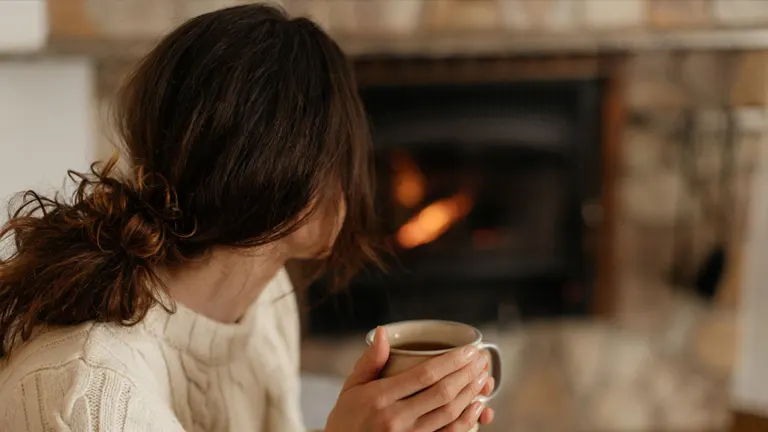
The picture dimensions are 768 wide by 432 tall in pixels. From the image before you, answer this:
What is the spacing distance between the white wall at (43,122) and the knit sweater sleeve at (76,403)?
495mm

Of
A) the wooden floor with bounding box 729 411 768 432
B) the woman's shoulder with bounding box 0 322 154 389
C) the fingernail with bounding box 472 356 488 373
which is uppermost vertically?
the woman's shoulder with bounding box 0 322 154 389

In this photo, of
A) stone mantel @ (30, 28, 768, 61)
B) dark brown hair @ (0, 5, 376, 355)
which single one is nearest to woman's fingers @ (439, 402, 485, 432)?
dark brown hair @ (0, 5, 376, 355)

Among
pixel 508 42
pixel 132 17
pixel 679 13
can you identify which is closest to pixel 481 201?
pixel 508 42

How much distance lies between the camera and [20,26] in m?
1.33

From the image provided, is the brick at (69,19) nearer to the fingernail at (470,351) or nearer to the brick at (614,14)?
the brick at (614,14)

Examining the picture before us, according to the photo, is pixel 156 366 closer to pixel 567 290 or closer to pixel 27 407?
pixel 27 407

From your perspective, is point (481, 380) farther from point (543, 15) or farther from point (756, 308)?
point (756, 308)

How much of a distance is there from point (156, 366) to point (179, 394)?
52mm

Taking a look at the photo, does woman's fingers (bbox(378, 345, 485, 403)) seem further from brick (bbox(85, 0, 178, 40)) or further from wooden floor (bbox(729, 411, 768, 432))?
brick (bbox(85, 0, 178, 40))

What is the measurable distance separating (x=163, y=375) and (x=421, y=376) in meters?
0.30

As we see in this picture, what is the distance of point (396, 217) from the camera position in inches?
75.5

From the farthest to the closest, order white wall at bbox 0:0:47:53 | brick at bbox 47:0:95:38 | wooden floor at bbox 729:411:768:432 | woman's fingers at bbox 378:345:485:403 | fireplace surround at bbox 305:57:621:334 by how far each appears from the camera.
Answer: fireplace surround at bbox 305:57:621:334
brick at bbox 47:0:95:38
white wall at bbox 0:0:47:53
wooden floor at bbox 729:411:768:432
woman's fingers at bbox 378:345:485:403

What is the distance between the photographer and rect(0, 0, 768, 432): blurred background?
5.62 ft

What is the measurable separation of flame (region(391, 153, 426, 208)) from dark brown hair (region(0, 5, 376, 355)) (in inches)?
43.1
